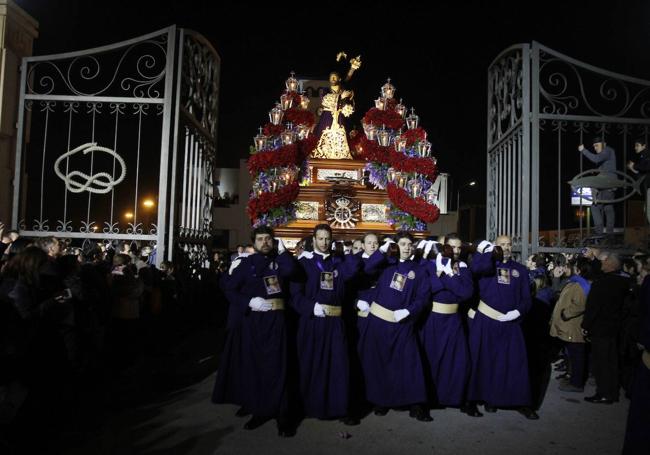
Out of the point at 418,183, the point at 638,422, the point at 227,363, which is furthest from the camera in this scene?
the point at 418,183

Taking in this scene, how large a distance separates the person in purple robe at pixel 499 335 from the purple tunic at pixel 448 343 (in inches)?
6.6

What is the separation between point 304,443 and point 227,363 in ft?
4.28

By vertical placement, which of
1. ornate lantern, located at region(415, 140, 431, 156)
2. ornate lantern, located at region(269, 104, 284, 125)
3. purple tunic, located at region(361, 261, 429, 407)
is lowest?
purple tunic, located at region(361, 261, 429, 407)

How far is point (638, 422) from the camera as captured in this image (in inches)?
147

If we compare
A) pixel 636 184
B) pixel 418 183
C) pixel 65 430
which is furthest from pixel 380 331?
pixel 418 183

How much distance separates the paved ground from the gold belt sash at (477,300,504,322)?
103 centimetres

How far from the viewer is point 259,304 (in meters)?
5.34

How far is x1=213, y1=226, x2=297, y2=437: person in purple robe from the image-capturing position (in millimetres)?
5242

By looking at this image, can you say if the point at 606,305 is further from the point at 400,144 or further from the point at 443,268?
the point at 400,144

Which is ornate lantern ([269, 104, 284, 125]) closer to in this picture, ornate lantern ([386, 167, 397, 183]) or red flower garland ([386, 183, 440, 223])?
ornate lantern ([386, 167, 397, 183])

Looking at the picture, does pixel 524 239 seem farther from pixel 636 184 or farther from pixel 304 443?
pixel 304 443

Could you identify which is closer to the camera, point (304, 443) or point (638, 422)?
point (638, 422)

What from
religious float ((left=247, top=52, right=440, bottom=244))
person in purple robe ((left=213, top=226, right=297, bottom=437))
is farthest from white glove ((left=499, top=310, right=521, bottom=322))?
religious float ((left=247, top=52, right=440, bottom=244))

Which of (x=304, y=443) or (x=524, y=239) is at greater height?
(x=524, y=239)
